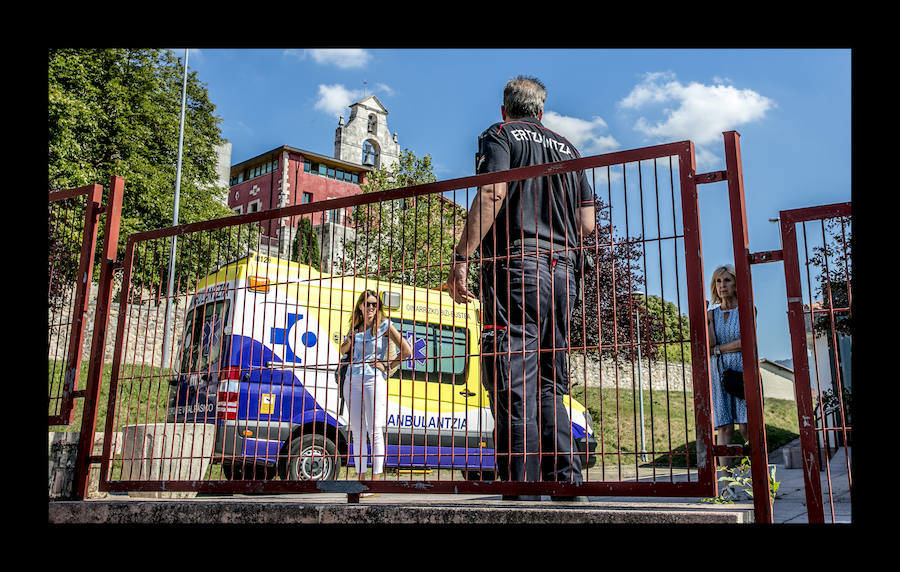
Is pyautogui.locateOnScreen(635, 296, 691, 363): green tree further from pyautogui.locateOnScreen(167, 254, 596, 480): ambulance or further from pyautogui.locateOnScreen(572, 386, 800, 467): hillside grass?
pyautogui.locateOnScreen(572, 386, 800, 467): hillside grass

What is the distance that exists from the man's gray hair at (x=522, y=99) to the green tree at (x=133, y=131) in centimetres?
2147

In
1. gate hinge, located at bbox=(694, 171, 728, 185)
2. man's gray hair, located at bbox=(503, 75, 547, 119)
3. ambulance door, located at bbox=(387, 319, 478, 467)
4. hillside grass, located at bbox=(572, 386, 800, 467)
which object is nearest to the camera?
gate hinge, located at bbox=(694, 171, 728, 185)

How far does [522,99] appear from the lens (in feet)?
15.1

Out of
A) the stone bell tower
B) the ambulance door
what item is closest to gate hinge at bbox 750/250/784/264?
the ambulance door

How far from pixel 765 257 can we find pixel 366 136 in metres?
77.2

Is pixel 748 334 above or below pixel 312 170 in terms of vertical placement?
below

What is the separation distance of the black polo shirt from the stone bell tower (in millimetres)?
70741

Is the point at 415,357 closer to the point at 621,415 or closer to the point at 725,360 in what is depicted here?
the point at 725,360

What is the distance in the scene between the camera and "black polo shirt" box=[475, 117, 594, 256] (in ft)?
13.1

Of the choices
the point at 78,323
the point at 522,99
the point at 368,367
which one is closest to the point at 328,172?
the point at 368,367
